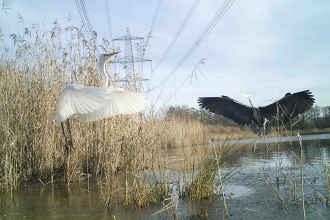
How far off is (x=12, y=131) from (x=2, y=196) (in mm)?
1172

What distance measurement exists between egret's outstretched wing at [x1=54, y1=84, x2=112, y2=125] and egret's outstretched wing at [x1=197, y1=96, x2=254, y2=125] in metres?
5.01

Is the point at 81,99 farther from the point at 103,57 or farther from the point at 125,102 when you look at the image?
the point at 103,57

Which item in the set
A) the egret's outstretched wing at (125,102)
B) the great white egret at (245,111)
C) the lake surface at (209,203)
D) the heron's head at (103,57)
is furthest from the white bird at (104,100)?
the great white egret at (245,111)

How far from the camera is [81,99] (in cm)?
452

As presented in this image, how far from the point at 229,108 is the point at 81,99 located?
5.83 metres

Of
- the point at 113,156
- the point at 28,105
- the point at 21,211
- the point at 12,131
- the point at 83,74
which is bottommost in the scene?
the point at 21,211

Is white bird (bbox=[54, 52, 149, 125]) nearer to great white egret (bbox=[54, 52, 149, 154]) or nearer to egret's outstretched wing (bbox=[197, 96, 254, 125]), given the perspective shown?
great white egret (bbox=[54, 52, 149, 154])

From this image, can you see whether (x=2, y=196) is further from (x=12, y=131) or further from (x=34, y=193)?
(x=12, y=131)

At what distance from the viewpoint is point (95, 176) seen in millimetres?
6926

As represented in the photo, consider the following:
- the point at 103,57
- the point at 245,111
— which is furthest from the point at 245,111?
the point at 103,57

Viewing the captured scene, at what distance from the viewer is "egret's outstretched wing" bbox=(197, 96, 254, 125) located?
9.12 m

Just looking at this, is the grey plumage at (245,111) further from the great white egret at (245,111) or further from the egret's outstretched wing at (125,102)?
the egret's outstretched wing at (125,102)

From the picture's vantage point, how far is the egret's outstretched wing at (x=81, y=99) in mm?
4254

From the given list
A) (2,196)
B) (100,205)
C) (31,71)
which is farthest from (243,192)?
(31,71)
